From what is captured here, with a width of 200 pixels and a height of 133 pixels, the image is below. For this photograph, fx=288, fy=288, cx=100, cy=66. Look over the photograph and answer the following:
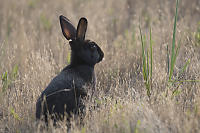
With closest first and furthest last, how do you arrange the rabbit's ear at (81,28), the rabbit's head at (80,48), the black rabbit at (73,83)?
the black rabbit at (73,83)
the rabbit's ear at (81,28)
the rabbit's head at (80,48)

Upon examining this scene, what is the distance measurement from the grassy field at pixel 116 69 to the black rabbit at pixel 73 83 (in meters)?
0.17

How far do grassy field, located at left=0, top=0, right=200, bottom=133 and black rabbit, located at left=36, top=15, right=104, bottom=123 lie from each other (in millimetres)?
170

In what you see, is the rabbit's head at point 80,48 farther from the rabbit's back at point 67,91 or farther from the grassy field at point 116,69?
the grassy field at point 116,69

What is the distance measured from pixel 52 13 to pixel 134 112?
19.1 feet

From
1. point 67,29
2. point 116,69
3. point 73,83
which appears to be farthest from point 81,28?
point 116,69

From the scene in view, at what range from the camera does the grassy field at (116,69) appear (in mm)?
3182

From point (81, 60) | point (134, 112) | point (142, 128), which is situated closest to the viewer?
point (142, 128)

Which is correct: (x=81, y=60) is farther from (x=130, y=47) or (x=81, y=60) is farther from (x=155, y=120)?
(x=130, y=47)

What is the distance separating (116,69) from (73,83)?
1.54 metres

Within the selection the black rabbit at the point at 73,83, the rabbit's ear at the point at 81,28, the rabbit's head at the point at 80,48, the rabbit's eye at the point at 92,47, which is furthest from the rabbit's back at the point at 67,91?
the rabbit's ear at the point at 81,28

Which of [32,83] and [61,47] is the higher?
[61,47]

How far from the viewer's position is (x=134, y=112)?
3.23 meters

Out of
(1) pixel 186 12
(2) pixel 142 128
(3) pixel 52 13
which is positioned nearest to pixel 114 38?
(1) pixel 186 12

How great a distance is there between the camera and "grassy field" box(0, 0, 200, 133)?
318cm
